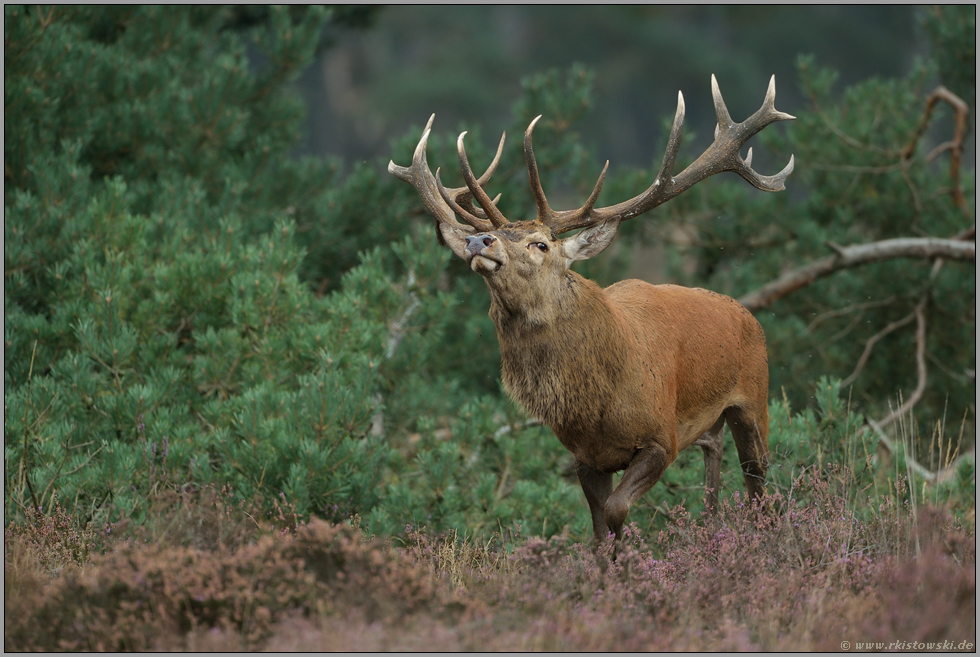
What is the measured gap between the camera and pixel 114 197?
22.9 feet

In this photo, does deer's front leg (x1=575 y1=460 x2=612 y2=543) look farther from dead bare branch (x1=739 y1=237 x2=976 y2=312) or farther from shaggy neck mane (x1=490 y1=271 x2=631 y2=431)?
dead bare branch (x1=739 y1=237 x2=976 y2=312)

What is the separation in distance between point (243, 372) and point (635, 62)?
26.0 m

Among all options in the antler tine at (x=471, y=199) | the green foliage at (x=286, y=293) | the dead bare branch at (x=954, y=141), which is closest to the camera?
the antler tine at (x=471, y=199)

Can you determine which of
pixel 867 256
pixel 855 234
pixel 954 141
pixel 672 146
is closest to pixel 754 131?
pixel 672 146

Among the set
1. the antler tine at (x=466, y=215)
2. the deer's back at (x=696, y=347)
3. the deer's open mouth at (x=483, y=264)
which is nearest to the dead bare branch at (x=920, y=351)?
the deer's back at (x=696, y=347)

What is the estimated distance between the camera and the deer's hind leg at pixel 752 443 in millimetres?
5273

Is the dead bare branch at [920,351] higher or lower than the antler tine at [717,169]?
lower

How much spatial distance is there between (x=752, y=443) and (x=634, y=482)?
1.10 metres

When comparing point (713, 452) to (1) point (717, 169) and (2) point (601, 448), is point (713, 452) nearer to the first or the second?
(2) point (601, 448)

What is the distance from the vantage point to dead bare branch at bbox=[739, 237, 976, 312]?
870 centimetres

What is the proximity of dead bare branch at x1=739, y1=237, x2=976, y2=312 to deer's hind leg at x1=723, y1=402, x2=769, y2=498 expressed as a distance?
3751mm

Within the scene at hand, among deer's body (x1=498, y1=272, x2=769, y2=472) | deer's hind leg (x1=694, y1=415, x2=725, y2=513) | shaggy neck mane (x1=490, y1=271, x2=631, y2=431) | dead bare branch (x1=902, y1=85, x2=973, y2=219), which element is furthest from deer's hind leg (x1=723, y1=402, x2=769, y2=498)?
dead bare branch (x1=902, y1=85, x2=973, y2=219)

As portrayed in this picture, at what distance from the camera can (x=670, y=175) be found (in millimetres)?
4688

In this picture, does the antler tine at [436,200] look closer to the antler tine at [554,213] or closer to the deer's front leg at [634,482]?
the antler tine at [554,213]
